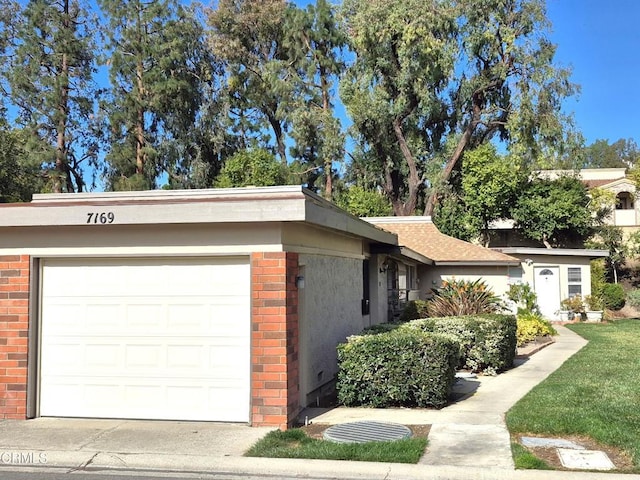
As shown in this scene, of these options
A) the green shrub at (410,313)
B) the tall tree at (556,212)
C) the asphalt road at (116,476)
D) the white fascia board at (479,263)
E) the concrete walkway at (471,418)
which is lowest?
the asphalt road at (116,476)

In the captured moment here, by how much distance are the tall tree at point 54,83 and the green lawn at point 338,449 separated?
29212 millimetres

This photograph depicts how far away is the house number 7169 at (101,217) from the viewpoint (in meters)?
8.27

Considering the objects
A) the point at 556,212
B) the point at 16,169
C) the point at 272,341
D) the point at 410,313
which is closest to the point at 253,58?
the point at 16,169

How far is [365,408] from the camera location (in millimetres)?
9156

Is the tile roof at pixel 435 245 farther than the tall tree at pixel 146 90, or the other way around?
the tall tree at pixel 146 90

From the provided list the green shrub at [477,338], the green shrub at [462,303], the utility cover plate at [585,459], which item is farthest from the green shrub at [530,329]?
the utility cover plate at [585,459]

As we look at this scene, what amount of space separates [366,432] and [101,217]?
4.41 meters

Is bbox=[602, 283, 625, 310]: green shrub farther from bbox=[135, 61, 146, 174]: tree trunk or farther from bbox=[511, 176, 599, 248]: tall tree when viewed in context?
bbox=[135, 61, 146, 174]: tree trunk

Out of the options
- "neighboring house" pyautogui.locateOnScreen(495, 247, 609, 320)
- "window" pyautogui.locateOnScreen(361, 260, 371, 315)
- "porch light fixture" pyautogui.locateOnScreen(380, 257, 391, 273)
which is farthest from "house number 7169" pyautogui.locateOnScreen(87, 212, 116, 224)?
"neighboring house" pyautogui.locateOnScreen(495, 247, 609, 320)

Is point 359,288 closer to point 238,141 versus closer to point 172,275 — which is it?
point 172,275

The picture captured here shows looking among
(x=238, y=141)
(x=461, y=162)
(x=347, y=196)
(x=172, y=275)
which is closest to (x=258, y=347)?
(x=172, y=275)

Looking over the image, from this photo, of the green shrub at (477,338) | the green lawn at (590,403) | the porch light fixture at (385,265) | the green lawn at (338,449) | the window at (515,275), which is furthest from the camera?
the window at (515,275)

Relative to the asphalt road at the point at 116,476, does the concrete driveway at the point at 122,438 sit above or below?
above

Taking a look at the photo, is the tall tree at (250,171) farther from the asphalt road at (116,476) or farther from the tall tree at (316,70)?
the asphalt road at (116,476)
